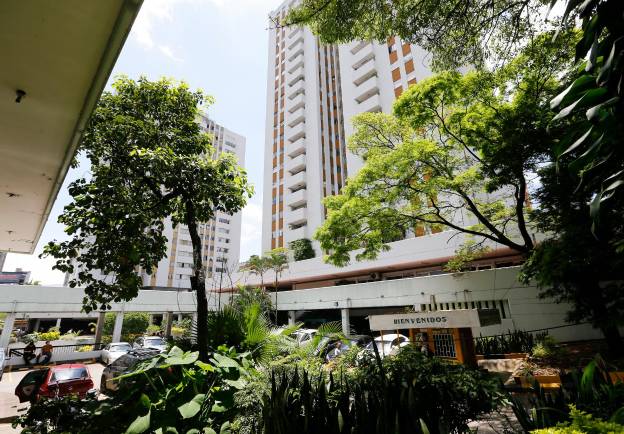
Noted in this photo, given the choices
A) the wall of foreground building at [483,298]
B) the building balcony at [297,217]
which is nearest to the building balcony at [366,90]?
the building balcony at [297,217]

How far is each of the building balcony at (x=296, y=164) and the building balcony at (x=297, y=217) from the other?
227 inches

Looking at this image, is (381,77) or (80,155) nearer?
(80,155)

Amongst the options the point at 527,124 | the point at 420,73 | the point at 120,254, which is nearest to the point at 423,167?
the point at 527,124

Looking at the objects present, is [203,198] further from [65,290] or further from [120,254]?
[65,290]

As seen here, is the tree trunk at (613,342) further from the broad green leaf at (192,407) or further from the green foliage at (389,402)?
the broad green leaf at (192,407)

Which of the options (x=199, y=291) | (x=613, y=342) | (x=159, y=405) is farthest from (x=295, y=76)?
(x=159, y=405)

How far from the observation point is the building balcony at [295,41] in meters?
44.4

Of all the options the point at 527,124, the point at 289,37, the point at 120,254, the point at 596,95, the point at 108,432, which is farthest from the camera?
the point at 289,37

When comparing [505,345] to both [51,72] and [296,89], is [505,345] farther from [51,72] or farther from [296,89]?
[296,89]

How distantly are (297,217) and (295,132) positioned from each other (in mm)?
11723

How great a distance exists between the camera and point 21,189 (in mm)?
4199

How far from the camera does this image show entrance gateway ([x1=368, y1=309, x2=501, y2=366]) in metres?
6.72

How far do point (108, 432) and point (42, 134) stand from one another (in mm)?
3181

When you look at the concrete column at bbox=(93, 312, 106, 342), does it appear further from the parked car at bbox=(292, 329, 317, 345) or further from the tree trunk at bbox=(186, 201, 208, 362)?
the tree trunk at bbox=(186, 201, 208, 362)
